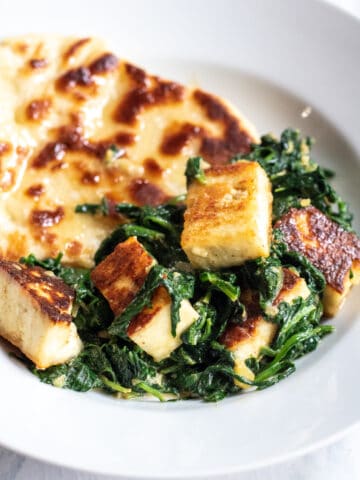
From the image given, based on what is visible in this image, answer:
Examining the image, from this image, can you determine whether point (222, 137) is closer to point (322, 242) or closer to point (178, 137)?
point (178, 137)

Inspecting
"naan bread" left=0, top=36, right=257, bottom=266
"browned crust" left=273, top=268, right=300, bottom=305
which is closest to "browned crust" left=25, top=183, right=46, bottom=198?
"naan bread" left=0, top=36, right=257, bottom=266

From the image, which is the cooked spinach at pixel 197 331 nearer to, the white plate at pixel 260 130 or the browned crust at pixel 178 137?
the white plate at pixel 260 130

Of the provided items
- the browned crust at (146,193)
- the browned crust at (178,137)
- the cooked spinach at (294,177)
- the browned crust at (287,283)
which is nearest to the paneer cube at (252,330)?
the browned crust at (287,283)

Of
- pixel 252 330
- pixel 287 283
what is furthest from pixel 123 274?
pixel 287 283

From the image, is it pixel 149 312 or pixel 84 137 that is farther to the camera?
pixel 84 137

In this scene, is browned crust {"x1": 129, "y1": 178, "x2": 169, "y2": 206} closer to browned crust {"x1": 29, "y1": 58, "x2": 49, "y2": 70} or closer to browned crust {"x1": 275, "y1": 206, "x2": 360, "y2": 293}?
browned crust {"x1": 275, "y1": 206, "x2": 360, "y2": 293}

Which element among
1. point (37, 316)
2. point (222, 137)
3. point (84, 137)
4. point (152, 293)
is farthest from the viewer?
point (222, 137)

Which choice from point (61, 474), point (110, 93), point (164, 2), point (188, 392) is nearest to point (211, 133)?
point (110, 93)
